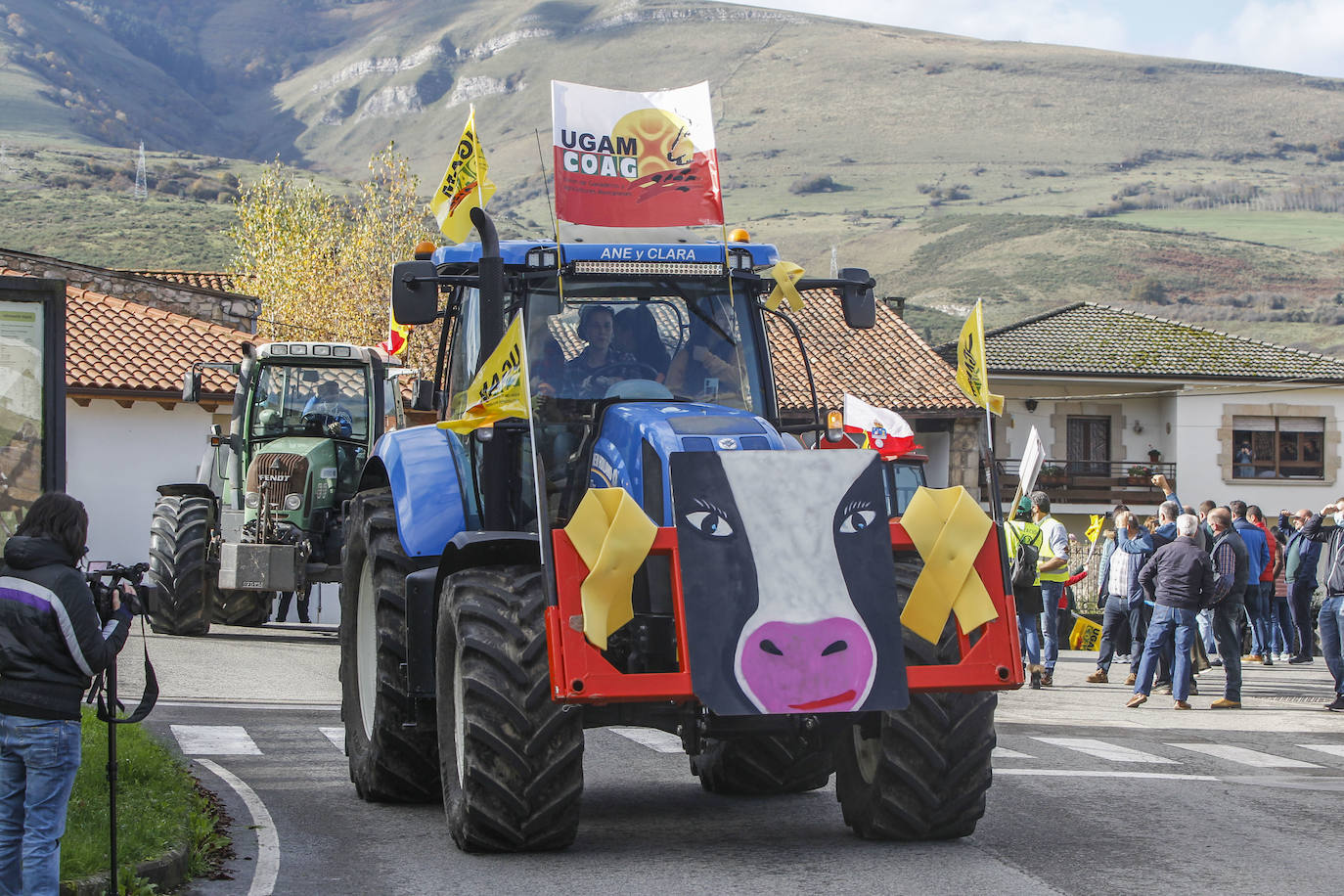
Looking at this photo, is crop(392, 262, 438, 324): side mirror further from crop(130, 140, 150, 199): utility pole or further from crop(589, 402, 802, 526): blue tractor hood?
crop(130, 140, 150, 199): utility pole

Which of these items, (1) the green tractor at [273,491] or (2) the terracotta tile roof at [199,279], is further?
(2) the terracotta tile roof at [199,279]

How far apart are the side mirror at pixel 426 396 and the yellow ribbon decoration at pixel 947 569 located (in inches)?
135

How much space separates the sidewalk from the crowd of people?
21 centimetres

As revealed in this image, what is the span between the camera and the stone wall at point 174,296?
3647 centimetres

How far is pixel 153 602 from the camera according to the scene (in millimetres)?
19625

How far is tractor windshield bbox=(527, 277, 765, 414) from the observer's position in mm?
8586

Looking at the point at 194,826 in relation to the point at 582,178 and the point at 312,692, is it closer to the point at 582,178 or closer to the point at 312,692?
the point at 582,178

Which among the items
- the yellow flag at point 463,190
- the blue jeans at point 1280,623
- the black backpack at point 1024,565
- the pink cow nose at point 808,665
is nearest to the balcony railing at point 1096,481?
the blue jeans at point 1280,623

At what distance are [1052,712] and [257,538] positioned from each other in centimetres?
923

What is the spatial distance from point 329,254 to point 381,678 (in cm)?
3690

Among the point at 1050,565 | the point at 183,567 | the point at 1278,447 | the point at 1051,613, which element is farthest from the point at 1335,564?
the point at 1278,447

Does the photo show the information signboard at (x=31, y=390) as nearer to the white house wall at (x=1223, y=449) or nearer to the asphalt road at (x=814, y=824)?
the asphalt road at (x=814, y=824)

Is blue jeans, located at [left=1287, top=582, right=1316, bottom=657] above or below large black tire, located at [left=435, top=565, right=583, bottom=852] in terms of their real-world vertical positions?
below

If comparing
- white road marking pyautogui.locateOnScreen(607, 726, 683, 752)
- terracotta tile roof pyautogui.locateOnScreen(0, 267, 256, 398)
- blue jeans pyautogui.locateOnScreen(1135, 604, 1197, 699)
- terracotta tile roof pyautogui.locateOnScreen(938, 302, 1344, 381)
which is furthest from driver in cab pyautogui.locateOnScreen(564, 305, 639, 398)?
terracotta tile roof pyautogui.locateOnScreen(938, 302, 1344, 381)
